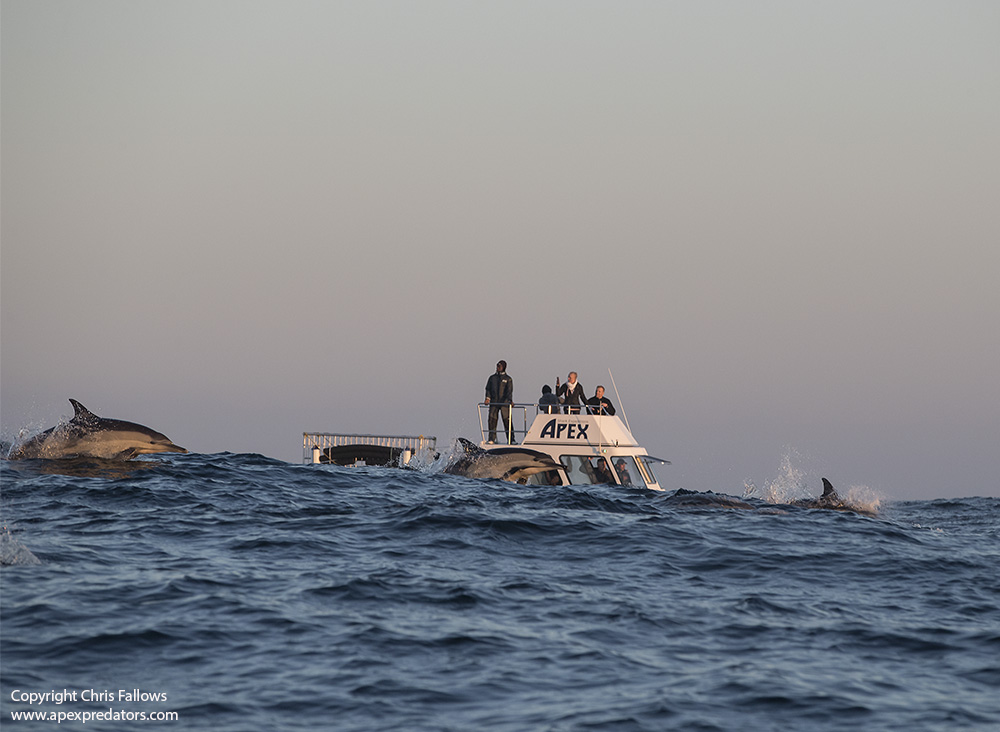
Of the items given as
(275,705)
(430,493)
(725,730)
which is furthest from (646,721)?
(430,493)

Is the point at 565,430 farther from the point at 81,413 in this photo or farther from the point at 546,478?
the point at 81,413

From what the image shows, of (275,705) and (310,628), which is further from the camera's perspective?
(310,628)

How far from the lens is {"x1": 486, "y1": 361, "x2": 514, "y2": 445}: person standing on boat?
3005cm

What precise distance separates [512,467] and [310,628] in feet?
56.4

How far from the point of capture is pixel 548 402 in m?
29.7

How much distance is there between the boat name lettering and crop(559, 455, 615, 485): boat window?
58 centimetres

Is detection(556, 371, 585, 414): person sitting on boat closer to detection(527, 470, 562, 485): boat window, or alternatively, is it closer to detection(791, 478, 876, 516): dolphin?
detection(527, 470, 562, 485): boat window

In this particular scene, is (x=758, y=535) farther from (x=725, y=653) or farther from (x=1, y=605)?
(x=1, y=605)

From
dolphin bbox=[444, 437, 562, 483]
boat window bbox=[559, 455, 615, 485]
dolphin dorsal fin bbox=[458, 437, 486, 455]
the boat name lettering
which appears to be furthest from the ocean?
the boat name lettering

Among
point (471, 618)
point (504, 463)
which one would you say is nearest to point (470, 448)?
point (504, 463)

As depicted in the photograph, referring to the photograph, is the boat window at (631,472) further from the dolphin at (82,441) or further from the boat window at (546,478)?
the dolphin at (82,441)

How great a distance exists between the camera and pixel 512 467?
2748 cm

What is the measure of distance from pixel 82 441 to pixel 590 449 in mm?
13293

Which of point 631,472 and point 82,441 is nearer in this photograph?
point 82,441
